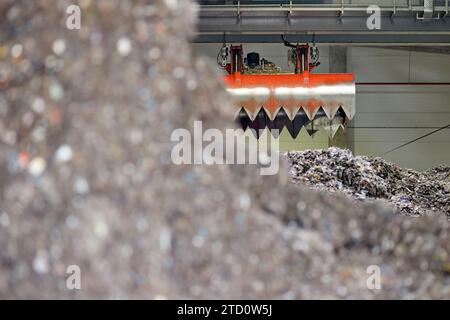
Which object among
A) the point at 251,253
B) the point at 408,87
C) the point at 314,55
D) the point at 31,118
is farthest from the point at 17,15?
the point at 408,87

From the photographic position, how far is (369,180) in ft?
5.67

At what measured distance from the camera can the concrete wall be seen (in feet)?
14.0

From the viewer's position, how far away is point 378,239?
0.62m

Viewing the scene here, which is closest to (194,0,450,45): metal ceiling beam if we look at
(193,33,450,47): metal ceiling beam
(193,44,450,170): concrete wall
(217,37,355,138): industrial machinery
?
(193,33,450,47): metal ceiling beam

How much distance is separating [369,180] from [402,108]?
2.80 meters

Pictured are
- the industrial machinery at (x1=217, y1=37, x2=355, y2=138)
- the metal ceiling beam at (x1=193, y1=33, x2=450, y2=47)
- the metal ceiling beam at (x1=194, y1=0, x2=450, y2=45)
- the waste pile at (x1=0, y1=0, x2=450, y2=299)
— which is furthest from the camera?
the metal ceiling beam at (x1=193, y1=33, x2=450, y2=47)

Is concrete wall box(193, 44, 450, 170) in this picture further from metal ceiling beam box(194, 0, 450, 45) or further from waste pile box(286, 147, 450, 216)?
waste pile box(286, 147, 450, 216)

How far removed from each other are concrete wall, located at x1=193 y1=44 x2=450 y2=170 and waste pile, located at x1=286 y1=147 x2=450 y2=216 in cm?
231

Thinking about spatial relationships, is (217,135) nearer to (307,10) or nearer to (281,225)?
(281,225)

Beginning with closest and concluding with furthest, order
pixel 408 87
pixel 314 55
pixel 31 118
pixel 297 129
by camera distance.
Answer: pixel 31 118, pixel 297 129, pixel 314 55, pixel 408 87

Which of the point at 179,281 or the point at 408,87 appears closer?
the point at 179,281

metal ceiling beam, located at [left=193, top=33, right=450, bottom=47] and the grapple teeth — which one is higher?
metal ceiling beam, located at [left=193, top=33, right=450, bottom=47]

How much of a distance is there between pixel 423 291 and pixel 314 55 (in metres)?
2.34

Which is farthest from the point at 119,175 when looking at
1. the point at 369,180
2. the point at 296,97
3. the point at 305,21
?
the point at 305,21
